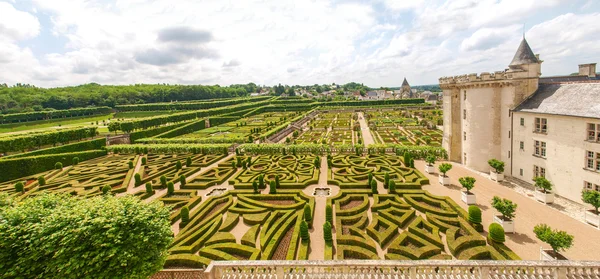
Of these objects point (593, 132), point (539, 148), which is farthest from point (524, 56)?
point (593, 132)

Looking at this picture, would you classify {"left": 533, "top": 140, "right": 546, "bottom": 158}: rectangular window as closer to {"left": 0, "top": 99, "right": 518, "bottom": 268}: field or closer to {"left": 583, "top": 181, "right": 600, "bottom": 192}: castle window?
{"left": 583, "top": 181, "right": 600, "bottom": 192}: castle window

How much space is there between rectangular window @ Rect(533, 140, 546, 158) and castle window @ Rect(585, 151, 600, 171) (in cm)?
369

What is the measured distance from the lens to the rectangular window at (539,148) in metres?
24.2

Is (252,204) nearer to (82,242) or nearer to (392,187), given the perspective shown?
(392,187)

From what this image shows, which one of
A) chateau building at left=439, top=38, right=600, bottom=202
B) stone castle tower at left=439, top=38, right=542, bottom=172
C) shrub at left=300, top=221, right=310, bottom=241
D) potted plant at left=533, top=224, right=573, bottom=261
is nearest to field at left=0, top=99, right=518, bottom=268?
shrub at left=300, top=221, right=310, bottom=241

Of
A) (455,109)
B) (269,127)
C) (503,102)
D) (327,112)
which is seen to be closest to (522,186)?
(503,102)

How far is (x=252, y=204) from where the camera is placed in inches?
902

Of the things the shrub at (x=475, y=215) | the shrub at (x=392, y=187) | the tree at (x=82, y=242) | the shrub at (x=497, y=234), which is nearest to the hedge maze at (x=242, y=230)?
the tree at (x=82, y=242)

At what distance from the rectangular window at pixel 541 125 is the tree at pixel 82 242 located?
97.5 feet

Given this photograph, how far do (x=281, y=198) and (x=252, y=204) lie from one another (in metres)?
2.61

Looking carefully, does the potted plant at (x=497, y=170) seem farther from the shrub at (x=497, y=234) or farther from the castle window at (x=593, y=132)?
the shrub at (x=497, y=234)

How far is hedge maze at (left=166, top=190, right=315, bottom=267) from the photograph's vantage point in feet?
51.6

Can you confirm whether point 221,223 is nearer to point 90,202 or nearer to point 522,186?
point 90,202

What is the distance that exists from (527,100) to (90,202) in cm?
3482
